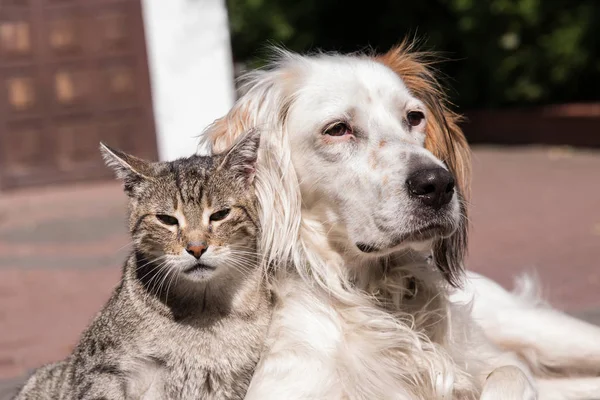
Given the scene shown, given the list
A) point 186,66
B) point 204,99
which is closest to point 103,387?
point 204,99

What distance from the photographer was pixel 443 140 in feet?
13.0

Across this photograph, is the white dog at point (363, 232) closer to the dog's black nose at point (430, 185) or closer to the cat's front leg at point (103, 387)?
the dog's black nose at point (430, 185)

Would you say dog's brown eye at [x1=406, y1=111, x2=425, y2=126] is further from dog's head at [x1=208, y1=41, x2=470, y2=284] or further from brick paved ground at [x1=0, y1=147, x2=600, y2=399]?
brick paved ground at [x1=0, y1=147, x2=600, y2=399]

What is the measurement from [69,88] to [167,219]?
36.3ft

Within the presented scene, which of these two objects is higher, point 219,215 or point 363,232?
point 219,215

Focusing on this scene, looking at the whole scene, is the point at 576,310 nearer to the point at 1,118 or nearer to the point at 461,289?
the point at 461,289

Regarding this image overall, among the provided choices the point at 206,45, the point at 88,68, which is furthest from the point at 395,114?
the point at 88,68

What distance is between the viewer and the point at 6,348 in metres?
6.24

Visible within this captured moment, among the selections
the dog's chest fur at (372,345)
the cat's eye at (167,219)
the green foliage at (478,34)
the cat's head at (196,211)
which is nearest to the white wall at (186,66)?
the green foliage at (478,34)

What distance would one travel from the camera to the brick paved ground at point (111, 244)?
6512mm

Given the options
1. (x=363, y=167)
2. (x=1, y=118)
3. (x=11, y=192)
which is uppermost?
(x=363, y=167)

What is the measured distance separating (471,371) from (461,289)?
1.26ft

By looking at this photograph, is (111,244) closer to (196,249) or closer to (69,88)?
(69,88)

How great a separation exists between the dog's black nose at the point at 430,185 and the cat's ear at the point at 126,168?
0.99m
